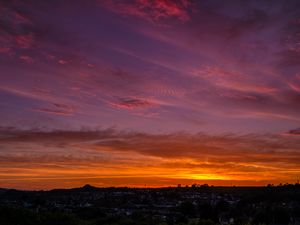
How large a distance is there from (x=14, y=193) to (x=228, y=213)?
→ 59.1 meters

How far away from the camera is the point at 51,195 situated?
149625mm

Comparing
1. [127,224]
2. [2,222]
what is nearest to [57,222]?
[2,222]

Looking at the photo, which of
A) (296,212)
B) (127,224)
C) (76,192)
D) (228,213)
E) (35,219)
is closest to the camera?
(35,219)

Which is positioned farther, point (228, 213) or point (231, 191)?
point (231, 191)

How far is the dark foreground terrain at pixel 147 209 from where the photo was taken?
133 ft

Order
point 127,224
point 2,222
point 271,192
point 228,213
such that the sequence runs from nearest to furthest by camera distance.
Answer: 1. point 2,222
2. point 127,224
3. point 228,213
4. point 271,192

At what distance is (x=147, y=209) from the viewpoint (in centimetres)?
11738

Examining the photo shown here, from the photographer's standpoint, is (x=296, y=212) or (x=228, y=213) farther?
(x=228, y=213)

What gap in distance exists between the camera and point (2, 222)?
35094mm

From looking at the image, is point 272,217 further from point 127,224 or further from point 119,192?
point 119,192

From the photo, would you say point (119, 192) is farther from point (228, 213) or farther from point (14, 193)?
point (228, 213)

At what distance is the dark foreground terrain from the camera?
133 ft

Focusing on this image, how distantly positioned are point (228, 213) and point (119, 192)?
80306 mm

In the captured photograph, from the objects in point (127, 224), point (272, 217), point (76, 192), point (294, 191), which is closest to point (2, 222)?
point (127, 224)
